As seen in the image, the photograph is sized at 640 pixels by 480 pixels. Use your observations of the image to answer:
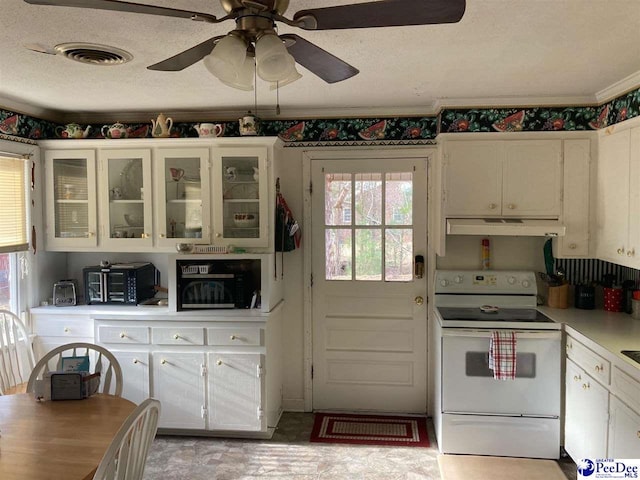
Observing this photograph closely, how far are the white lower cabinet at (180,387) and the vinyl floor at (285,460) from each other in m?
0.14

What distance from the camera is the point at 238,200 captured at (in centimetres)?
366

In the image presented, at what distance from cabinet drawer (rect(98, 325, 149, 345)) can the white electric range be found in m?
1.99

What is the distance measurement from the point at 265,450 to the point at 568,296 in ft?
7.65

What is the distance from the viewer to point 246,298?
3611 millimetres

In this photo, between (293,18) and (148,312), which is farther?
(148,312)

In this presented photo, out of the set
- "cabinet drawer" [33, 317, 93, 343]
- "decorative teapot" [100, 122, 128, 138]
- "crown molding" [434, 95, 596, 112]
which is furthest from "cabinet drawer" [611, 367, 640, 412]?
"decorative teapot" [100, 122, 128, 138]

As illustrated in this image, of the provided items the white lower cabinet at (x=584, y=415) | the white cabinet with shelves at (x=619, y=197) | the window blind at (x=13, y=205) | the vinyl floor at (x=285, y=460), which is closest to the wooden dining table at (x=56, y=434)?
the vinyl floor at (x=285, y=460)

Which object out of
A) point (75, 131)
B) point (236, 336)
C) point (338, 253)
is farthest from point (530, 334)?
point (75, 131)

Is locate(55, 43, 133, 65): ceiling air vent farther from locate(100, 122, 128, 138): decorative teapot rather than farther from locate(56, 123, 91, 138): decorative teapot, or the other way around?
locate(56, 123, 91, 138): decorative teapot

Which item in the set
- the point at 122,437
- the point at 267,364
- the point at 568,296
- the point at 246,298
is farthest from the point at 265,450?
the point at 568,296

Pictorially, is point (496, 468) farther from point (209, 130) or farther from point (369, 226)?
point (209, 130)

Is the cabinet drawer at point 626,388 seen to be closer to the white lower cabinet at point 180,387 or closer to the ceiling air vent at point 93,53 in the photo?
the white lower cabinet at point 180,387

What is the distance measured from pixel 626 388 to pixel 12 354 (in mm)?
3601

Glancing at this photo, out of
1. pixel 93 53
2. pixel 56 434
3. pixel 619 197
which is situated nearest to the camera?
pixel 56 434
